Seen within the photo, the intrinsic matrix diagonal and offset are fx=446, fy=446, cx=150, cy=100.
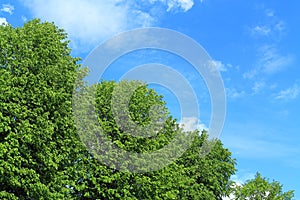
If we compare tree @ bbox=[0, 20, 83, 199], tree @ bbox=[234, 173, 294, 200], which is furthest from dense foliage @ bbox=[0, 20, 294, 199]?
tree @ bbox=[234, 173, 294, 200]

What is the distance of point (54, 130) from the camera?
30.2 meters

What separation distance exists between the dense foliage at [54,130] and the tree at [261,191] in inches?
628

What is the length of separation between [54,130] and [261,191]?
96.6ft

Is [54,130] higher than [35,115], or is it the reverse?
[54,130]

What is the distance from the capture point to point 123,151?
105ft

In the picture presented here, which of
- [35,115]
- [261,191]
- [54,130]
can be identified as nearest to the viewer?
[35,115]

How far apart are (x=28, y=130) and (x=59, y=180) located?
408 centimetres

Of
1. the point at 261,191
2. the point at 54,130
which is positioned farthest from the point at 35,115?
the point at 261,191

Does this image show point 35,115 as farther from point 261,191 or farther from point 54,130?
point 261,191

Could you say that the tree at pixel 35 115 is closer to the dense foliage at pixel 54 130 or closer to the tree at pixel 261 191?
the dense foliage at pixel 54 130

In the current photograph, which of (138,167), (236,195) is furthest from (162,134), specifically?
(236,195)

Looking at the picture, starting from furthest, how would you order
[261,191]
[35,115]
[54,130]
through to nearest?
[261,191]
[54,130]
[35,115]

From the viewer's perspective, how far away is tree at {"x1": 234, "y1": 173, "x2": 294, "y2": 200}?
5022cm

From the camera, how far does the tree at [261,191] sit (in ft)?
165
